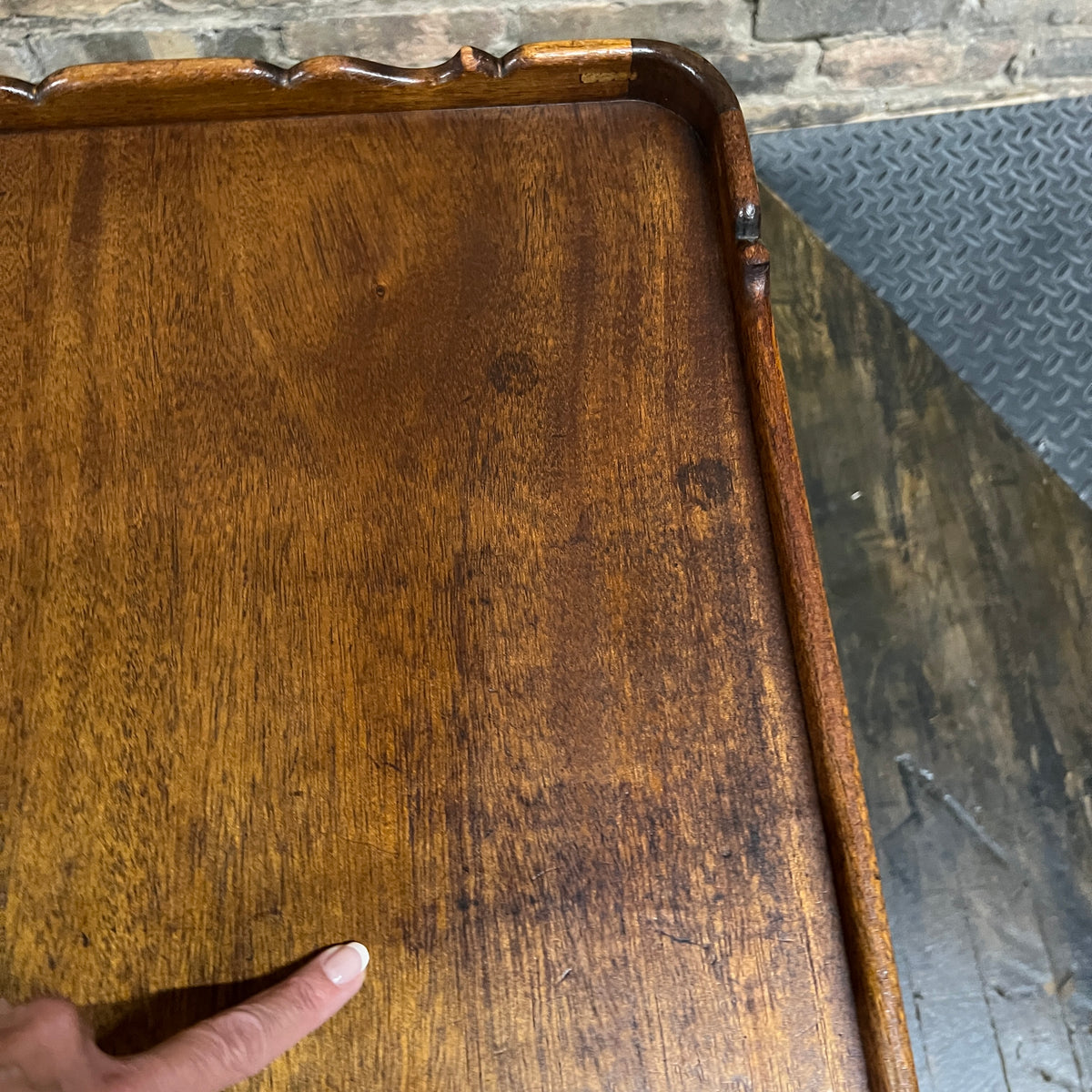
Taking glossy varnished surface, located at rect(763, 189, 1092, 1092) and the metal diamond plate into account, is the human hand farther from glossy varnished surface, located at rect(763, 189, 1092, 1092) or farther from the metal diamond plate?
the metal diamond plate

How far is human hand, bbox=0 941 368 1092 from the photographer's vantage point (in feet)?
1.76

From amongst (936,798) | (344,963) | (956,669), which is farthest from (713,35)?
(344,963)

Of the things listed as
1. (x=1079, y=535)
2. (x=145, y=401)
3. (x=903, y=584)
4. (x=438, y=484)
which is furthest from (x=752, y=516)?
(x=1079, y=535)

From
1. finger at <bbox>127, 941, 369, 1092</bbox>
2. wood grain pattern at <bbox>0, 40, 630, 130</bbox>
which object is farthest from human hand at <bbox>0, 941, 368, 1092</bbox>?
A: wood grain pattern at <bbox>0, 40, 630, 130</bbox>

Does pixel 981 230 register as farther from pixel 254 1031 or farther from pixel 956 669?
pixel 254 1031

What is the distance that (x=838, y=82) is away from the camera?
52.1 inches

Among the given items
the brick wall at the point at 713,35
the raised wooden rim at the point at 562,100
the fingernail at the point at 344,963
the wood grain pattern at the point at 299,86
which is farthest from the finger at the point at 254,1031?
the brick wall at the point at 713,35

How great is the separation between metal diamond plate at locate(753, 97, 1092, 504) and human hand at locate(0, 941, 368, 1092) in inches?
45.3

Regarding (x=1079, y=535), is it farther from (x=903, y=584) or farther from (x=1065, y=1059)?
(x=1065, y=1059)

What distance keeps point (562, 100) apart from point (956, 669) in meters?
0.83

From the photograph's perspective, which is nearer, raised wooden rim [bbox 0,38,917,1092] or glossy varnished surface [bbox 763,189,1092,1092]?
raised wooden rim [bbox 0,38,917,1092]

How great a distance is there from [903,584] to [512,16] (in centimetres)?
90

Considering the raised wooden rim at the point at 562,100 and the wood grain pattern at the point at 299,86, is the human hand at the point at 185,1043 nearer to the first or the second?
the raised wooden rim at the point at 562,100

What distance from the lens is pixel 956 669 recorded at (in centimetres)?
116
